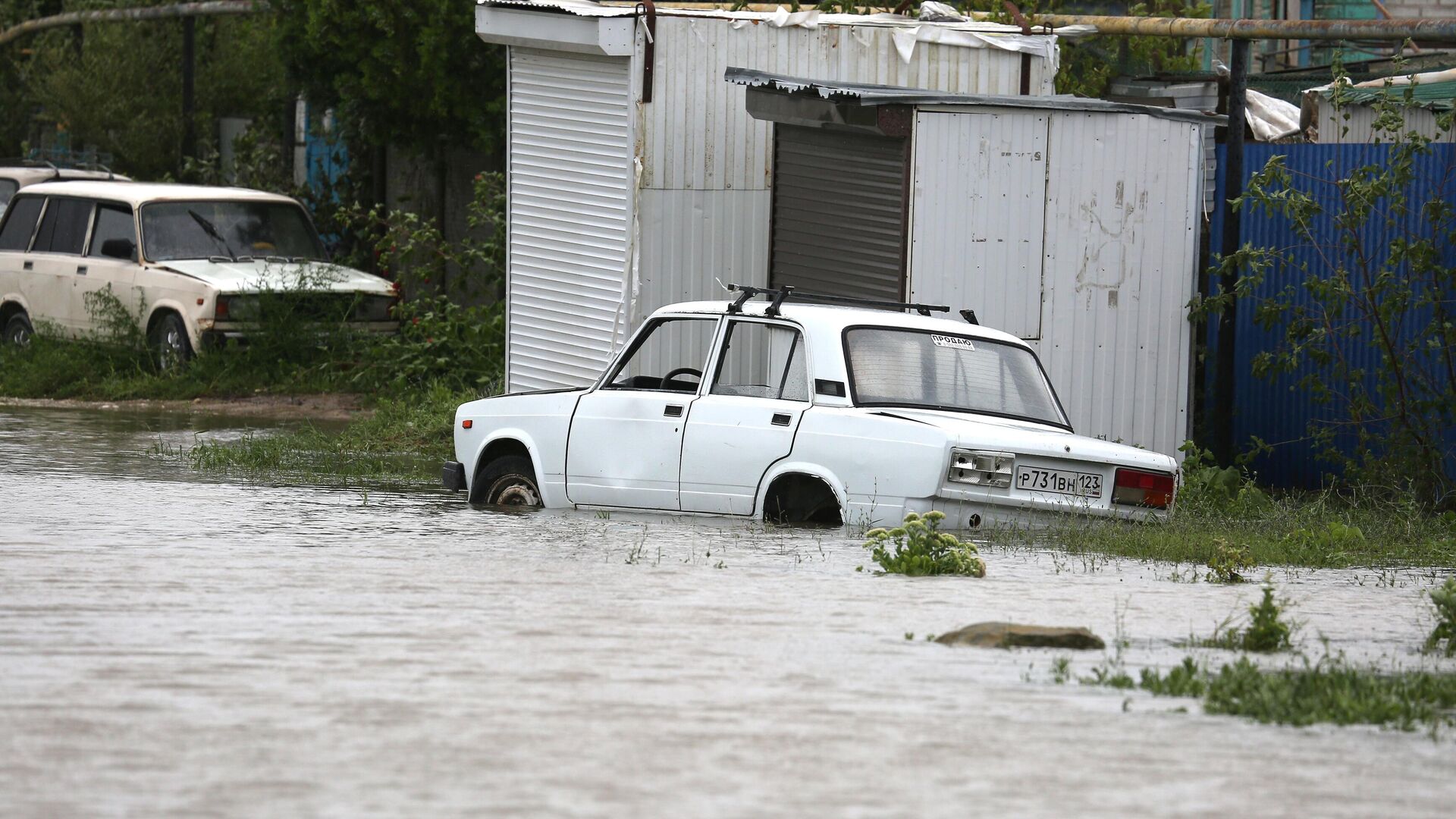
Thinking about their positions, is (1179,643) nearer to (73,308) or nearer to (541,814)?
(541,814)

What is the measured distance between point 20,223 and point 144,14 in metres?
7.46

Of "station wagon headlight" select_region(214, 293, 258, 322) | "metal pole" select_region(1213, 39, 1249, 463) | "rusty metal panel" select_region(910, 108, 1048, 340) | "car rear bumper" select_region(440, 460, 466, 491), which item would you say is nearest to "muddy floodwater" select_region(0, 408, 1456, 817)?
"car rear bumper" select_region(440, 460, 466, 491)

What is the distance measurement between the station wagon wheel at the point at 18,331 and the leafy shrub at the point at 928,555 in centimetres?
1265

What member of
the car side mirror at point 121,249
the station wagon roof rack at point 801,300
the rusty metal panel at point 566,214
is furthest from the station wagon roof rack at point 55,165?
the station wagon roof rack at point 801,300

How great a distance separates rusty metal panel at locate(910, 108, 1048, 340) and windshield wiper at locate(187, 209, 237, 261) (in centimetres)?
831

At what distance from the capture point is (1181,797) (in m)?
4.81

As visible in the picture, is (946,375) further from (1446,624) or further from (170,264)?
(170,264)

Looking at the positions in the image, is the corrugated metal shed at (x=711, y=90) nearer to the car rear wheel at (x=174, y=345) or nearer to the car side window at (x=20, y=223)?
the car rear wheel at (x=174, y=345)

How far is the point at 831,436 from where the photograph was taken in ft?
29.0

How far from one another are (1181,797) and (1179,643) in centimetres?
200

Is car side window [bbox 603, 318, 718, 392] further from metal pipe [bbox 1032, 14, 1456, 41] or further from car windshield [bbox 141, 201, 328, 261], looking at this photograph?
car windshield [bbox 141, 201, 328, 261]

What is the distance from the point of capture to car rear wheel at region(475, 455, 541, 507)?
10.2 metres

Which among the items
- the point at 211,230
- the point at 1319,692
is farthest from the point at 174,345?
the point at 1319,692

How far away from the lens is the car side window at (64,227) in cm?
1792
